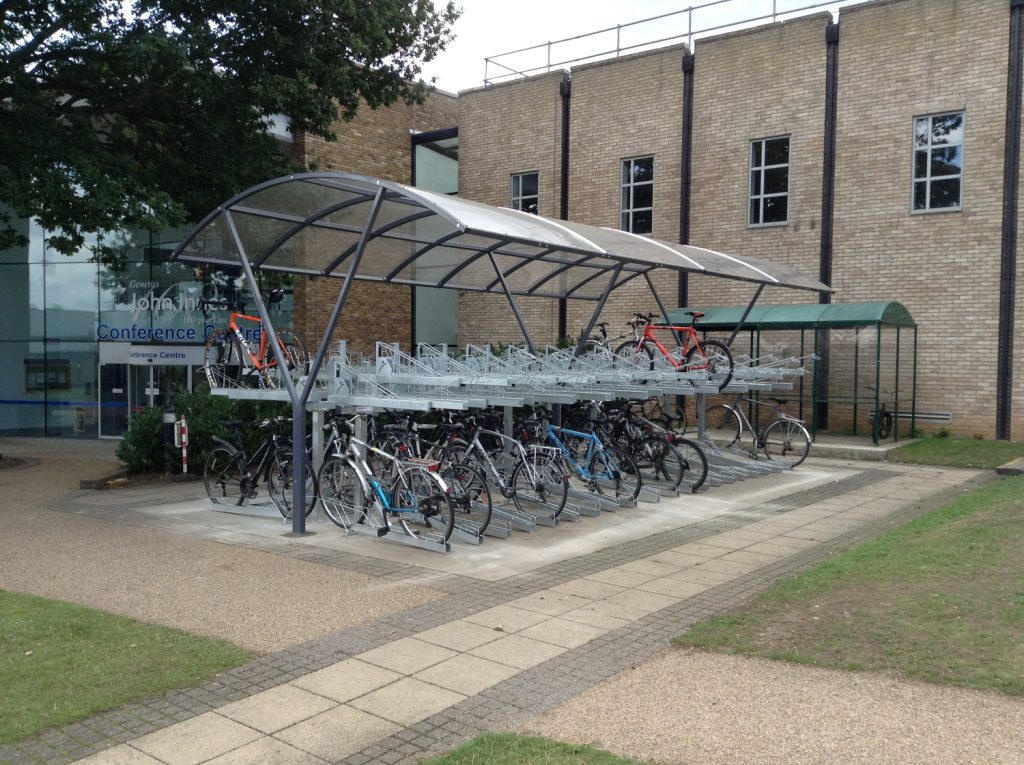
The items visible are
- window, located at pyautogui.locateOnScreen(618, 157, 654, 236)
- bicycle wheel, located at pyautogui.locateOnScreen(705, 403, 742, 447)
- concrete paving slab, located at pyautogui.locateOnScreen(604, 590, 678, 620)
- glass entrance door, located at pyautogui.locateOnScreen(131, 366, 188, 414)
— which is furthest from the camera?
window, located at pyautogui.locateOnScreen(618, 157, 654, 236)

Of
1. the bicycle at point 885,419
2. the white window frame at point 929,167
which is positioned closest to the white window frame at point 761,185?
the white window frame at point 929,167

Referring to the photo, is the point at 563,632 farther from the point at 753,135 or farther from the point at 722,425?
the point at 753,135

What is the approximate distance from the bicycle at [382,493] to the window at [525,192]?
1417 centimetres

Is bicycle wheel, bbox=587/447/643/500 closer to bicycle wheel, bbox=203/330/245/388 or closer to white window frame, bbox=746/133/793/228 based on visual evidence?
bicycle wheel, bbox=203/330/245/388

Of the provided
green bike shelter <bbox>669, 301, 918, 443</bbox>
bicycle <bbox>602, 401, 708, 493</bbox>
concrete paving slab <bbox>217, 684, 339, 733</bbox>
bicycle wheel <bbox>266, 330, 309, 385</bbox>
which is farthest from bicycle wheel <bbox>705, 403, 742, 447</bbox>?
concrete paving slab <bbox>217, 684, 339, 733</bbox>

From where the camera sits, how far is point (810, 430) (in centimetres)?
1736

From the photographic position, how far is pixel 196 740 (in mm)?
4059

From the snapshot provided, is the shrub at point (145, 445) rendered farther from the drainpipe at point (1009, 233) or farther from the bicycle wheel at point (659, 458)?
the drainpipe at point (1009, 233)

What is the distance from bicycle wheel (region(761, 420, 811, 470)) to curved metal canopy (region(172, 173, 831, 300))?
2.23 m

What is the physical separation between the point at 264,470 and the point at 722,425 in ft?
33.4

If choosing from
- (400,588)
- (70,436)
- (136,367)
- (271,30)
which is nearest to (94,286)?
(136,367)

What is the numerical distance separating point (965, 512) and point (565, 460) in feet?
13.8

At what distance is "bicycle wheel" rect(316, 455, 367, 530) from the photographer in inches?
350

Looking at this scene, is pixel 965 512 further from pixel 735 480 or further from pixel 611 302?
pixel 611 302
